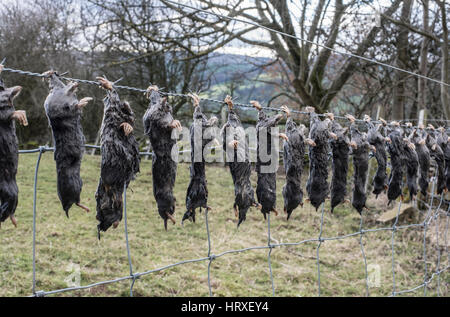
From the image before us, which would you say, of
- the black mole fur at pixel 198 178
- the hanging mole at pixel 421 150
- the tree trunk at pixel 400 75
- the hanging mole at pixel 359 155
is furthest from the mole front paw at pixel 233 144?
the tree trunk at pixel 400 75

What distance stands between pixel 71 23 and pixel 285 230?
8600mm

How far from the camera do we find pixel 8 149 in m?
1.42

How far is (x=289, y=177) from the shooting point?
2311 millimetres

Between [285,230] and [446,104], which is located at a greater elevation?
[446,104]

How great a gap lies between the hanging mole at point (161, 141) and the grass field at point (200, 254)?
2.88 m

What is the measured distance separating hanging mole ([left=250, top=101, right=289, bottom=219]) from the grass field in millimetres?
2578

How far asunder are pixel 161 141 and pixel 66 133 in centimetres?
43

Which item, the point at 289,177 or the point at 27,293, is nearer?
the point at 289,177

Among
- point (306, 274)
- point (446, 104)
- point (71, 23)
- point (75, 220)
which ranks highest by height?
point (71, 23)

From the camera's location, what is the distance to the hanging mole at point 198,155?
1876 millimetres

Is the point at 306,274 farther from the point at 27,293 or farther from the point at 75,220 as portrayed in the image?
the point at 75,220

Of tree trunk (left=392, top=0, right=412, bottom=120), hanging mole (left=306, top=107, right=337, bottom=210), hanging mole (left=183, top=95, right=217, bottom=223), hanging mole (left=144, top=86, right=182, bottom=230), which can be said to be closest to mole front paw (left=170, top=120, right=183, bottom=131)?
hanging mole (left=144, top=86, right=182, bottom=230)
